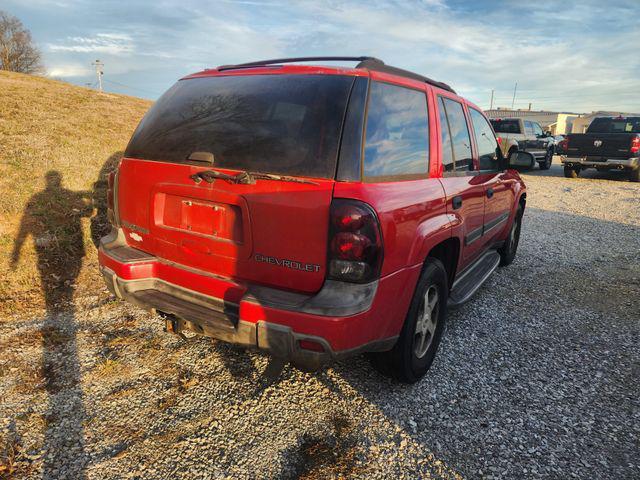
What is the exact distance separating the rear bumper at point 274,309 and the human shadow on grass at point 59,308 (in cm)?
71

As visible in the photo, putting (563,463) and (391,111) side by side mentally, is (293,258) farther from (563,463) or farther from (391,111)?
(563,463)

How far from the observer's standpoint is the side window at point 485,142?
13.0 ft

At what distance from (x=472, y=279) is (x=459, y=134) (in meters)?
1.28

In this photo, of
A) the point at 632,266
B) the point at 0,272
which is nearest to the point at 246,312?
the point at 0,272

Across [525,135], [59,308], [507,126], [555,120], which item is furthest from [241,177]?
[555,120]

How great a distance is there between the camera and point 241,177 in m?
2.20

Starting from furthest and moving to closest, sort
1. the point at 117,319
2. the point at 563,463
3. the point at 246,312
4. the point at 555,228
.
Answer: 1. the point at 555,228
2. the point at 117,319
3. the point at 563,463
4. the point at 246,312

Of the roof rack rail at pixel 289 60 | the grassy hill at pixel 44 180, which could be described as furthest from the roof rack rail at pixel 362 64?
the grassy hill at pixel 44 180

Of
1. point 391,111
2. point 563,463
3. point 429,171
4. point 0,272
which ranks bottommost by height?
point 563,463

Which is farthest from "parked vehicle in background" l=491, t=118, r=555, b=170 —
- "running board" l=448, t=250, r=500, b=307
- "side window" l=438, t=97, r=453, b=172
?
"side window" l=438, t=97, r=453, b=172

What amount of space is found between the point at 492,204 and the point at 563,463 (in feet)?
7.87

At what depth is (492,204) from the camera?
4121 mm

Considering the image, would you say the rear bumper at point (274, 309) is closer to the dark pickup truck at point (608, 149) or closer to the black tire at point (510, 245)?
the black tire at point (510, 245)

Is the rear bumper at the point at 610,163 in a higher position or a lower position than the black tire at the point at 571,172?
higher
